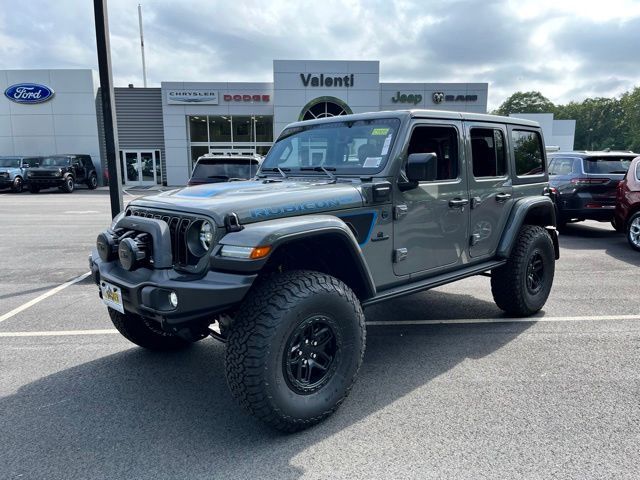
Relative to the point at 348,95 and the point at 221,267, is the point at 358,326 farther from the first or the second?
the point at 348,95

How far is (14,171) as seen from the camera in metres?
23.2

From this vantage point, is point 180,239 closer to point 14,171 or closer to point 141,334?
point 141,334

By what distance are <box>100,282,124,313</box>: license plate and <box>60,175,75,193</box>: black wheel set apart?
77.4 ft

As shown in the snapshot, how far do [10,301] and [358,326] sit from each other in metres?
4.82

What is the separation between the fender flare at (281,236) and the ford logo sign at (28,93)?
104 feet

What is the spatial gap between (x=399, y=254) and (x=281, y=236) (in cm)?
120

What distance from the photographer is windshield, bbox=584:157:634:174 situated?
9844mm

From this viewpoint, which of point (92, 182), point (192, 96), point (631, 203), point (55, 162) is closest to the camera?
point (631, 203)

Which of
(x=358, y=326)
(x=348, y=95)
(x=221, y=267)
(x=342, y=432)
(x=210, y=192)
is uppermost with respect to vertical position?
(x=348, y=95)

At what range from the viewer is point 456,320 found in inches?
194

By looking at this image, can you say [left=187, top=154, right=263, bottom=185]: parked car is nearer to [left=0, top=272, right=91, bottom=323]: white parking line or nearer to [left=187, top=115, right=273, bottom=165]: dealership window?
[left=0, top=272, right=91, bottom=323]: white parking line

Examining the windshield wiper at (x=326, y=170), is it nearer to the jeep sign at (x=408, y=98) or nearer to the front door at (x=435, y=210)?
the front door at (x=435, y=210)

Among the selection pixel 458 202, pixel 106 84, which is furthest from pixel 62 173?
pixel 458 202

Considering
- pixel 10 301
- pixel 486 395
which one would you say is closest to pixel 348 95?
pixel 10 301
